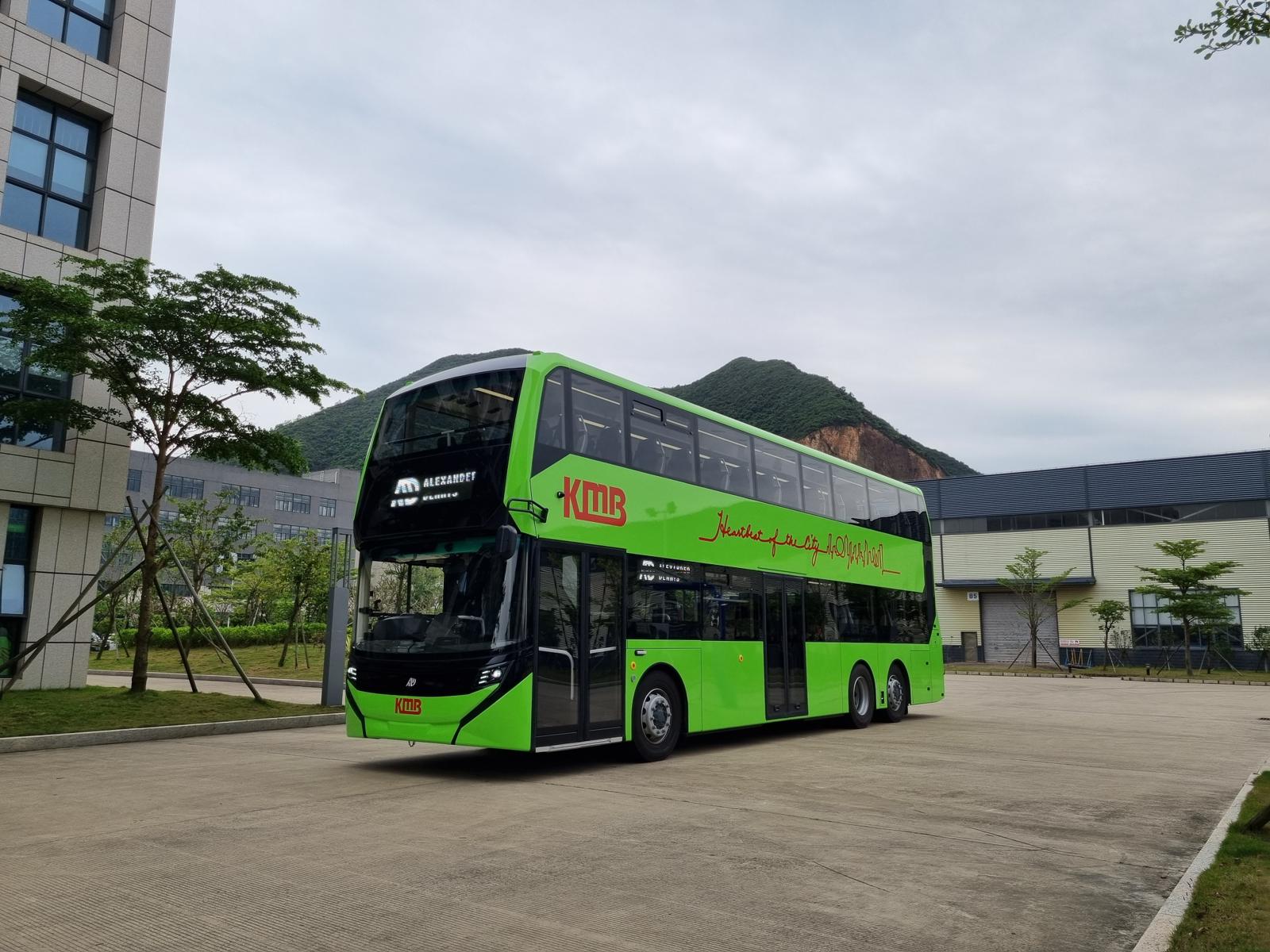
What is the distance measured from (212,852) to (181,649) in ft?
39.2

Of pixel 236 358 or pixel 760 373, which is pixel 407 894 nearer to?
pixel 236 358

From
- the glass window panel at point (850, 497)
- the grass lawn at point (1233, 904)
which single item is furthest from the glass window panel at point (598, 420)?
the grass lawn at point (1233, 904)

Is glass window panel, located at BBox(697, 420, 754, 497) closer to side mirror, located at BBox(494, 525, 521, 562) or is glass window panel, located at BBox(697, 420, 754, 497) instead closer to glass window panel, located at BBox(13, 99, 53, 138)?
side mirror, located at BBox(494, 525, 521, 562)

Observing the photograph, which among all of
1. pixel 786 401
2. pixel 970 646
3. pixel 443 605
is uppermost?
pixel 786 401

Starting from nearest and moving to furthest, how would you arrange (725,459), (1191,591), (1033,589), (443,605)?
(443,605)
(725,459)
(1191,591)
(1033,589)

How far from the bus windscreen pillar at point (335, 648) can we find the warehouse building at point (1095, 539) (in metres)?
40.4

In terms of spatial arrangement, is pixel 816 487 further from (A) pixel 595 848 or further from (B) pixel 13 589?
(B) pixel 13 589

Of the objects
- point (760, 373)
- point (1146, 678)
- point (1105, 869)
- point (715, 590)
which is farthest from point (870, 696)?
point (760, 373)

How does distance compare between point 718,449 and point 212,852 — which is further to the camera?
point 718,449

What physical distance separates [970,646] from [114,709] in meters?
48.6

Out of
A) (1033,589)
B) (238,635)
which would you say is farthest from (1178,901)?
(1033,589)

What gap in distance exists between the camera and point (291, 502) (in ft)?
300

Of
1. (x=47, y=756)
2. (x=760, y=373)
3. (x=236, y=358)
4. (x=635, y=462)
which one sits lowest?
(x=47, y=756)

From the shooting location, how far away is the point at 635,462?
35.6 feet
